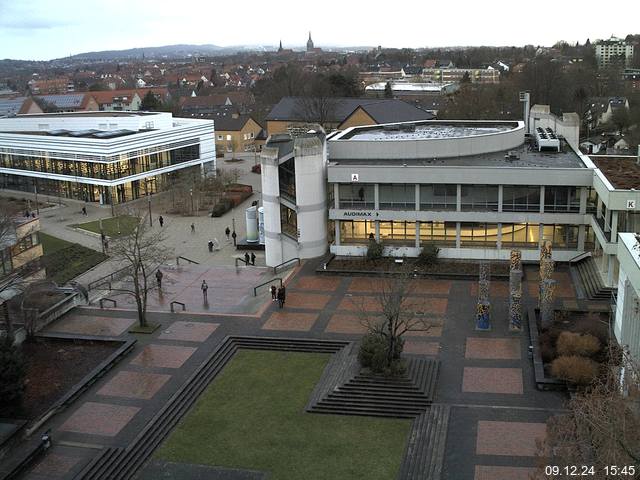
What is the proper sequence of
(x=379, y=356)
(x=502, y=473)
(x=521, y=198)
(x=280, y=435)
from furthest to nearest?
(x=521, y=198) < (x=379, y=356) < (x=280, y=435) < (x=502, y=473)

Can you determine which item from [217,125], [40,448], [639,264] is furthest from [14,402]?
[217,125]

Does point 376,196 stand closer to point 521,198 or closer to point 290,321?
point 521,198

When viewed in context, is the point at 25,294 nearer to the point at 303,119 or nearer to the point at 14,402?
the point at 14,402

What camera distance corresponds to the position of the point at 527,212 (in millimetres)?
39188

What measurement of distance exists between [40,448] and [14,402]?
10.8ft

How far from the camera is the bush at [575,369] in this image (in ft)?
80.4

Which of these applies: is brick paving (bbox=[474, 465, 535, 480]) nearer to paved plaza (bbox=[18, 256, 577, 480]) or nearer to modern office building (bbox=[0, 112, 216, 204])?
paved plaza (bbox=[18, 256, 577, 480])

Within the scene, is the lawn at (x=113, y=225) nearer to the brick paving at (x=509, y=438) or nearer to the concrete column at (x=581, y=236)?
the concrete column at (x=581, y=236)

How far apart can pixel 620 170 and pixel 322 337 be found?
20.0 m

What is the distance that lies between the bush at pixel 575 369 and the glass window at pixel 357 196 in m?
18.0

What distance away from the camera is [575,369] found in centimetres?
2469

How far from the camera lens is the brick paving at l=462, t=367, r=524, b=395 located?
2558 cm

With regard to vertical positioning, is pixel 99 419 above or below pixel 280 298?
below

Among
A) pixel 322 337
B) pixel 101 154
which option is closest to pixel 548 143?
pixel 322 337
